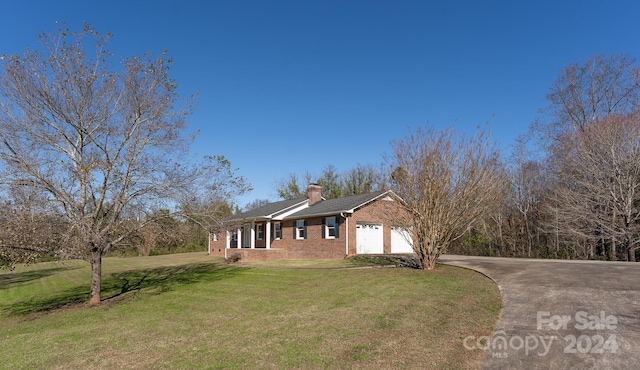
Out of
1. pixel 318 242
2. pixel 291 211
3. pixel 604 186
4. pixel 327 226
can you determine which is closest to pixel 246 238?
pixel 291 211

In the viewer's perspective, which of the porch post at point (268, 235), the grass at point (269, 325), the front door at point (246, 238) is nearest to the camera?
the grass at point (269, 325)

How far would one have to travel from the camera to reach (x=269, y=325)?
6.98 metres

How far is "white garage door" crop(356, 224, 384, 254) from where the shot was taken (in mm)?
21578

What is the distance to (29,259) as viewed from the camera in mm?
9039

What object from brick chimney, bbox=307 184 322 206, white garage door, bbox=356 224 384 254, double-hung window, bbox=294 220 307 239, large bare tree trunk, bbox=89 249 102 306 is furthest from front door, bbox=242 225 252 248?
large bare tree trunk, bbox=89 249 102 306

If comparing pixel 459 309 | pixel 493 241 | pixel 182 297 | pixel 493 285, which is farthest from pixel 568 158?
pixel 182 297

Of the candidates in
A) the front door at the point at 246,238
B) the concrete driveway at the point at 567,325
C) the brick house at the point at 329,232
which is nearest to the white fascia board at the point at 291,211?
the brick house at the point at 329,232

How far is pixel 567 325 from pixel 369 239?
16.1 metres

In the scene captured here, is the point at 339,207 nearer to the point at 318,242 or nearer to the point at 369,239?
the point at 318,242

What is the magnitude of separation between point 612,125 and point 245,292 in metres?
20.1

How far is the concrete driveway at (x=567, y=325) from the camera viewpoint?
4.89 meters

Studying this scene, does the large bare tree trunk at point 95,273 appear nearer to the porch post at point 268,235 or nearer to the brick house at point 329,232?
the brick house at point 329,232

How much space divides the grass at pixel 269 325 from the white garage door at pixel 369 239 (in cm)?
882

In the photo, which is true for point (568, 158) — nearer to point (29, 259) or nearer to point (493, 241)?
point (493, 241)
